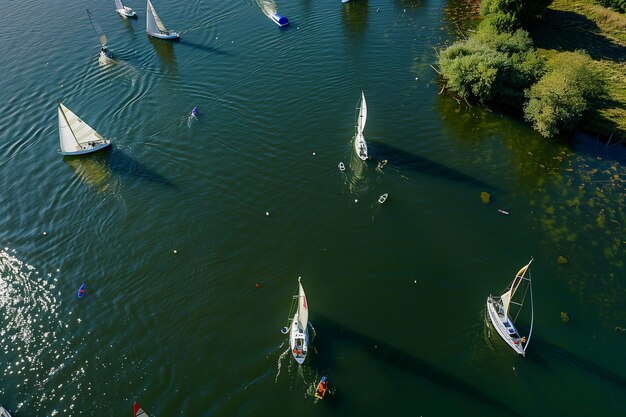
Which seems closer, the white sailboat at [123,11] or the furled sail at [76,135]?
the furled sail at [76,135]

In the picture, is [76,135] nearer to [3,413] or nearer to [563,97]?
[3,413]

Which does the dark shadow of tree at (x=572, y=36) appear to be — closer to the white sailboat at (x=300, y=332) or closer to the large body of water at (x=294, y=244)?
the large body of water at (x=294, y=244)

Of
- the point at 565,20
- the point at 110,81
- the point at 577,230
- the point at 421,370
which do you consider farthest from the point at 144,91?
the point at 565,20

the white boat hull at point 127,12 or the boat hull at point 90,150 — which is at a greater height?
the white boat hull at point 127,12

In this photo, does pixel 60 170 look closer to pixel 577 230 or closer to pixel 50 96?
pixel 50 96

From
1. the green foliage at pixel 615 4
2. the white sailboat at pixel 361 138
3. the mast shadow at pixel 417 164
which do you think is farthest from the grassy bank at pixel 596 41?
the white sailboat at pixel 361 138

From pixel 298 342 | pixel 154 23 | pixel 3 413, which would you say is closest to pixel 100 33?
pixel 154 23
